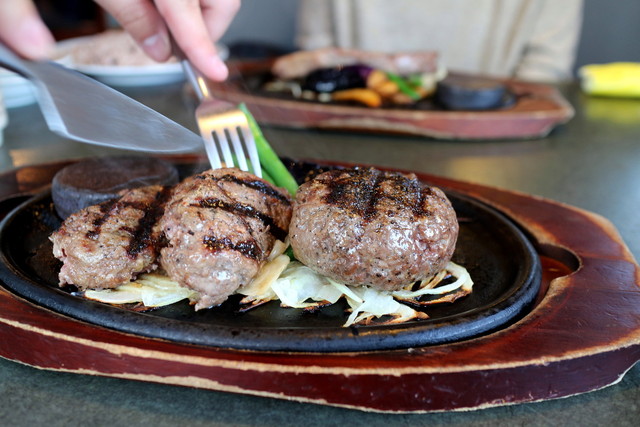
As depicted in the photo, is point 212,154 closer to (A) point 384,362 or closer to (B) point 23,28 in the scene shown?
(B) point 23,28

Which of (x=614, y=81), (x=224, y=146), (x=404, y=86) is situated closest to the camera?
(x=224, y=146)

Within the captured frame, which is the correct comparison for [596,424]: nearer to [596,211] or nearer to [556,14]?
[596,211]

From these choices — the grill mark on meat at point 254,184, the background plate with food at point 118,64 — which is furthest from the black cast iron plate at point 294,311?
the background plate with food at point 118,64

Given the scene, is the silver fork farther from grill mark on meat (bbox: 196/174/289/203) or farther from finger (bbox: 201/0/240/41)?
finger (bbox: 201/0/240/41)

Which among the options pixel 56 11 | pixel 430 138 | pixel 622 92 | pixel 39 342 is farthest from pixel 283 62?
pixel 56 11

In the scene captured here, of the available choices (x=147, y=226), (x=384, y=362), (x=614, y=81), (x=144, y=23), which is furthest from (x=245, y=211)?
(x=614, y=81)

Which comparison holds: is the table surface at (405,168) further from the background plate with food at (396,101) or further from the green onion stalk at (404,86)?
the green onion stalk at (404,86)
